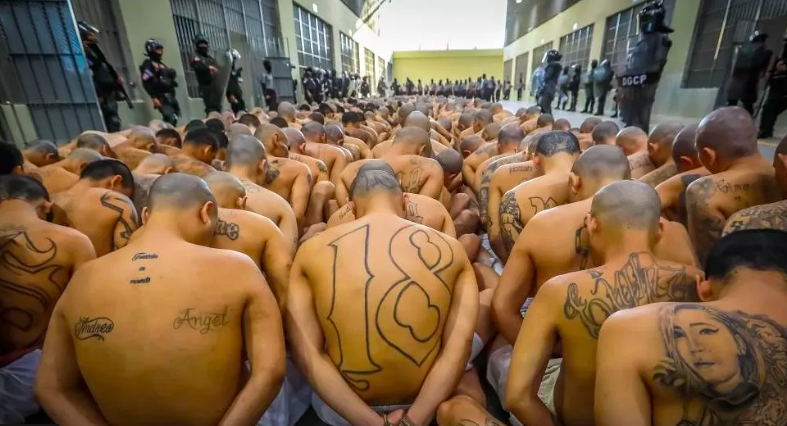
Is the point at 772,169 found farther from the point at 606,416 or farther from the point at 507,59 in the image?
the point at 507,59

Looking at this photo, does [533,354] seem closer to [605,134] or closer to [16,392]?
[16,392]

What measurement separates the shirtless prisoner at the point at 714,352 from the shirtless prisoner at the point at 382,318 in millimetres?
650

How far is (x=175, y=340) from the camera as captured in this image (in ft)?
4.43

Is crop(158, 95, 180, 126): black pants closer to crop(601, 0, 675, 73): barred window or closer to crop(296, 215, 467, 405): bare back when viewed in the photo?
crop(296, 215, 467, 405): bare back

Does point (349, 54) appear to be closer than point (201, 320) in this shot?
No

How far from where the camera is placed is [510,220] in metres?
2.62

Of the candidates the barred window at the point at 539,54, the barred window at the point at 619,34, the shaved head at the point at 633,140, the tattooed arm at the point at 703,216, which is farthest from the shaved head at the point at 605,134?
the barred window at the point at 539,54

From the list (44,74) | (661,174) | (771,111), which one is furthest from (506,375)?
(771,111)

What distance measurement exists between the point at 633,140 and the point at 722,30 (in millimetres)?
8180

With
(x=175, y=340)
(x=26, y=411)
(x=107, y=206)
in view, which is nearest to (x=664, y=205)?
(x=175, y=340)

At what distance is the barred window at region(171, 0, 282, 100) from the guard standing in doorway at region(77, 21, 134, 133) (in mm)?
3254

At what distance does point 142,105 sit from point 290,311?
892 centimetres

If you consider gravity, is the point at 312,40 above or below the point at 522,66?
above

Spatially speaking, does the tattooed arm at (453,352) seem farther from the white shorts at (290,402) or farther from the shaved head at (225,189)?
the shaved head at (225,189)
